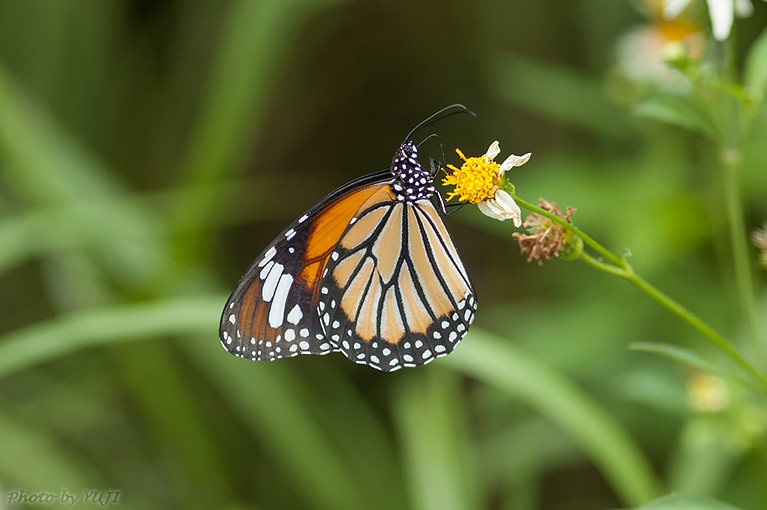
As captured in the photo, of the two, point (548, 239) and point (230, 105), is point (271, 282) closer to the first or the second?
point (548, 239)

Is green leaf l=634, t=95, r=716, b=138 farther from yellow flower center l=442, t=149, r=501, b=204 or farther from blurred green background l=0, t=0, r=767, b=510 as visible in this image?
blurred green background l=0, t=0, r=767, b=510

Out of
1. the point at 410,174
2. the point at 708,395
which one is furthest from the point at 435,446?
the point at 410,174

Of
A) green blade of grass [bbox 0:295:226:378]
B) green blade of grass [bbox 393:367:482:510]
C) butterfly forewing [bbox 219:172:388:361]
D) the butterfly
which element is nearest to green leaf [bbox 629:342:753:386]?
the butterfly

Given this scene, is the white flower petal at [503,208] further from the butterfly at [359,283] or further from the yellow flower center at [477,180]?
the butterfly at [359,283]

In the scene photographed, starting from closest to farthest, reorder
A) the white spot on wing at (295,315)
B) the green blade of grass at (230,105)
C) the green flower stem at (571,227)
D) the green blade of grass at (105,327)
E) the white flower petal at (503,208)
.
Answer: the green flower stem at (571,227) → the white flower petal at (503,208) → the white spot on wing at (295,315) → the green blade of grass at (105,327) → the green blade of grass at (230,105)

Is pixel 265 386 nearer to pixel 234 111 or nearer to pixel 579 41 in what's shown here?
pixel 234 111

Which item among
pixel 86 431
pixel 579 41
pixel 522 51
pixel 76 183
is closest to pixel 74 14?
pixel 76 183

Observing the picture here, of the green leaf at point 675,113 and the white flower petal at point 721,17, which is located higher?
the white flower petal at point 721,17

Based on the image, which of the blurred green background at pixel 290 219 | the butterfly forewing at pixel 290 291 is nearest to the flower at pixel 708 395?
the blurred green background at pixel 290 219
